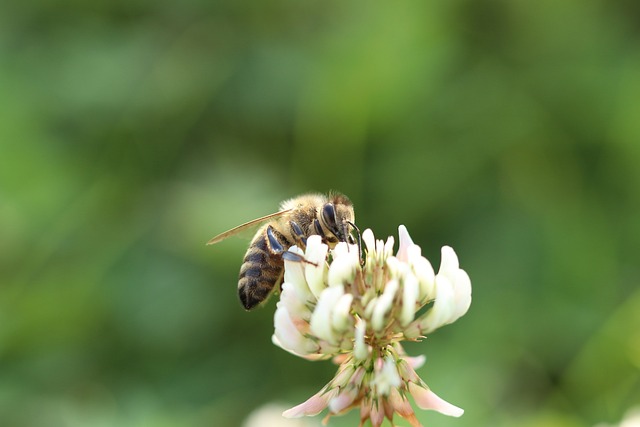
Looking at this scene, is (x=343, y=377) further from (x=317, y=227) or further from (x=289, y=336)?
(x=317, y=227)

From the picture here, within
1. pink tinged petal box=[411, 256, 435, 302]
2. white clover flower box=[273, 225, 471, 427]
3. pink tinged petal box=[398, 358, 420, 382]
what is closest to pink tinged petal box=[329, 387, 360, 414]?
white clover flower box=[273, 225, 471, 427]

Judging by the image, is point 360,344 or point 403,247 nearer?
point 360,344

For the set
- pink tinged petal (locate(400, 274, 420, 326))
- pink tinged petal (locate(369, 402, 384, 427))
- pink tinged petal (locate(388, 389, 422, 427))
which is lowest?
pink tinged petal (locate(369, 402, 384, 427))

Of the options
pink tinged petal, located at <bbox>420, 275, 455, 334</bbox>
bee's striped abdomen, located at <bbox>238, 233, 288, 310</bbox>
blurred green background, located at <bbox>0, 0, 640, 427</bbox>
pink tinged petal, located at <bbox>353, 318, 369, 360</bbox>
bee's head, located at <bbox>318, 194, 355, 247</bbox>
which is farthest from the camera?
blurred green background, located at <bbox>0, 0, 640, 427</bbox>

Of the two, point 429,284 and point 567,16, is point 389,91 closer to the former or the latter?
point 567,16

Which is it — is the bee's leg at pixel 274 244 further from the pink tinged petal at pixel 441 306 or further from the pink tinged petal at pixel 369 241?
the pink tinged petal at pixel 441 306

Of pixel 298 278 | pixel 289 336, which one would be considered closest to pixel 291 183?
pixel 298 278

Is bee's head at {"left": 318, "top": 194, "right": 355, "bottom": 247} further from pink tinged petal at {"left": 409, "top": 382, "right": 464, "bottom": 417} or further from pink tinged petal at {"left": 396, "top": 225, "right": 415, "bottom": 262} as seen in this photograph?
pink tinged petal at {"left": 409, "top": 382, "right": 464, "bottom": 417}
